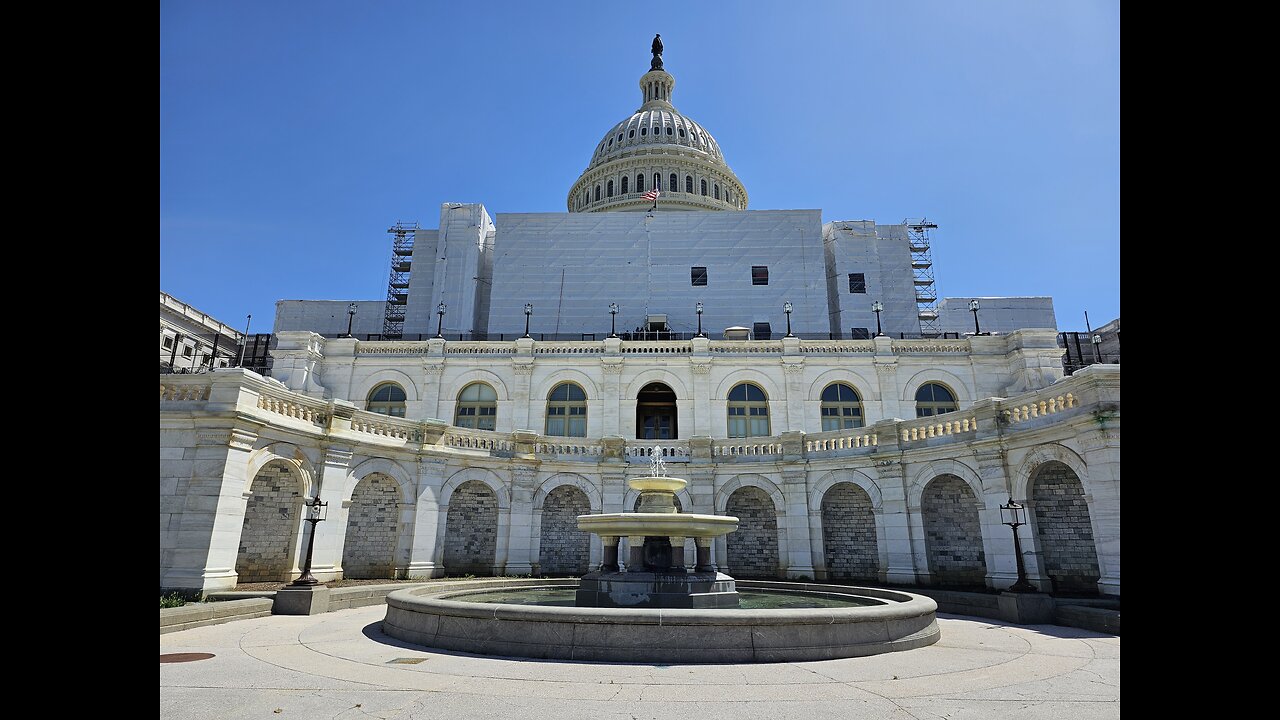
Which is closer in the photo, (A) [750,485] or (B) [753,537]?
(A) [750,485]

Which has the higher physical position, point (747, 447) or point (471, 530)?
point (747, 447)

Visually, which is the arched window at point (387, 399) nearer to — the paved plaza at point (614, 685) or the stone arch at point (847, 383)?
the stone arch at point (847, 383)

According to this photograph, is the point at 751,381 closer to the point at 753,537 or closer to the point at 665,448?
the point at 665,448

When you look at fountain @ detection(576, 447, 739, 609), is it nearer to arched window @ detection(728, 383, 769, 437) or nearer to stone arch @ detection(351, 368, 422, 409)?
arched window @ detection(728, 383, 769, 437)

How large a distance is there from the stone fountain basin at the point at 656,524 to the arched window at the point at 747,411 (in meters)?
23.3

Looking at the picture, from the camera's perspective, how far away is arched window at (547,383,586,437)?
40.8 metres

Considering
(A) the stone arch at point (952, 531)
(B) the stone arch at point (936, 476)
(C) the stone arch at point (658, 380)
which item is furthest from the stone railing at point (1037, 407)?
(C) the stone arch at point (658, 380)

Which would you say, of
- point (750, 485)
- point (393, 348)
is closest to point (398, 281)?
point (393, 348)

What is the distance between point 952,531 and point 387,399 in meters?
32.8

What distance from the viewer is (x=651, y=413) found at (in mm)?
45062
